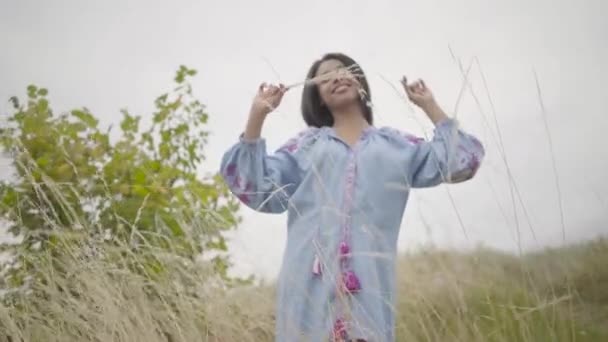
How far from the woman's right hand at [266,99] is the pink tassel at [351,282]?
51 cm

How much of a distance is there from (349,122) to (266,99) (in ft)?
1.01

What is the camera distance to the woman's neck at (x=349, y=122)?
1719 mm

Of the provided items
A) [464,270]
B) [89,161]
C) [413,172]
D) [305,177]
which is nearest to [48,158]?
[89,161]

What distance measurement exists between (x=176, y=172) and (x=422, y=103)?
5.50ft

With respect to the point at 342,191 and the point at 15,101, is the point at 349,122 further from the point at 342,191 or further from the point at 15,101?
the point at 15,101

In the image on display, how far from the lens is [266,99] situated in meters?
1.58

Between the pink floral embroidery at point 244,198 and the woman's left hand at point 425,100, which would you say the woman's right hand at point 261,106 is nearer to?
the pink floral embroidery at point 244,198

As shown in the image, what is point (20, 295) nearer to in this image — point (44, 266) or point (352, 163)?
point (44, 266)

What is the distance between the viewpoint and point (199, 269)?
5.97ft

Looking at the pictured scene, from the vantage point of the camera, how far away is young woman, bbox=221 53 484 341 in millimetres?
1402

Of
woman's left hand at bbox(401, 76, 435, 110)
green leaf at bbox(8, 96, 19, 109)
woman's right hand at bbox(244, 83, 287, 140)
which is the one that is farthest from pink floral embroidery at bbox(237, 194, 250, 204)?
green leaf at bbox(8, 96, 19, 109)

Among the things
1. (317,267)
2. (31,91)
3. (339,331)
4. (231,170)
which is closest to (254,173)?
(231,170)

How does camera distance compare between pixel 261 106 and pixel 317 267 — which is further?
pixel 261 106

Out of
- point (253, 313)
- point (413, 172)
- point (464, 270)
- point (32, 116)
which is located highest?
point (32, 116)
